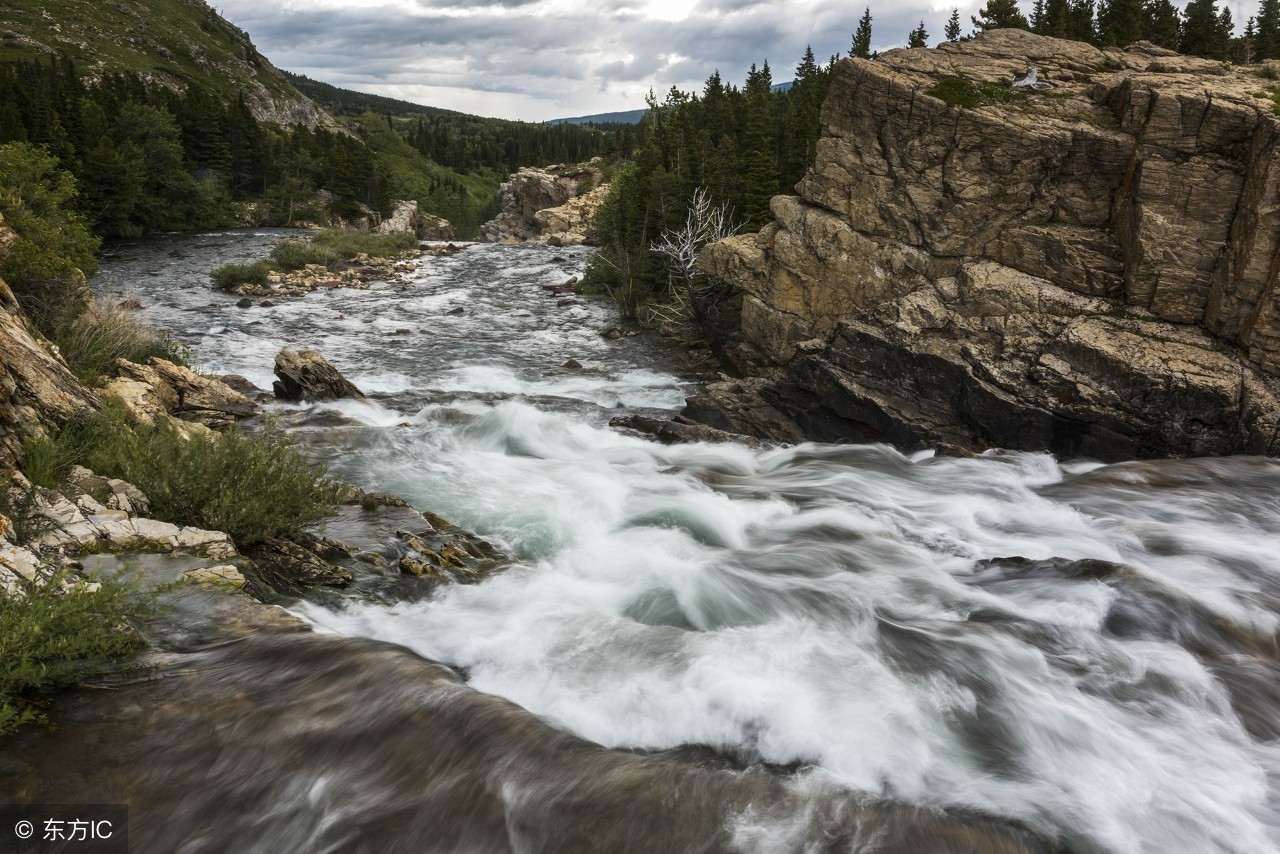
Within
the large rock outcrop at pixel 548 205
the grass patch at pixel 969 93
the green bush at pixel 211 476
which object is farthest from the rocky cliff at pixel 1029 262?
the large rock outcrop at pixel 548 205

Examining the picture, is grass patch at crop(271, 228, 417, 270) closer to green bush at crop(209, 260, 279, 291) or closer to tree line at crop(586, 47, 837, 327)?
green bush at crop(209, 260, 279, 291)

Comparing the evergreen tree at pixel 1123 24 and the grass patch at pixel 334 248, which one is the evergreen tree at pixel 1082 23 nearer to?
the evergreen tree at pixel 1123 24

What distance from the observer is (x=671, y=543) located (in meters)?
9.77

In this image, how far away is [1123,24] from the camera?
38094 millimetres

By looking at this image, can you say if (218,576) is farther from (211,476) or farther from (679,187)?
(679,187)

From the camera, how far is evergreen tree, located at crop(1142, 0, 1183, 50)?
36169 millimetres

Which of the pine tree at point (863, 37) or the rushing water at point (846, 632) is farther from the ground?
the pine tree at point (863, 37)

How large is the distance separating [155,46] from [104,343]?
5409 inches

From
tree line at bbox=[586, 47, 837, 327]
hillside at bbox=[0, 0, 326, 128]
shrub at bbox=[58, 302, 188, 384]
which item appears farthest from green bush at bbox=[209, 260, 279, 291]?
hillside at bbox=[0, 0, 326, 128]

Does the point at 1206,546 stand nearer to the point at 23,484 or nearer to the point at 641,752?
the point at 641,752

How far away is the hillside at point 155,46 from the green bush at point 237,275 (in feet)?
264

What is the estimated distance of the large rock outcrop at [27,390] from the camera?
23.3 ft

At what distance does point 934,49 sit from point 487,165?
144531 millimetres

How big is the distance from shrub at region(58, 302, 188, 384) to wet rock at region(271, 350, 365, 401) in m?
1.97
